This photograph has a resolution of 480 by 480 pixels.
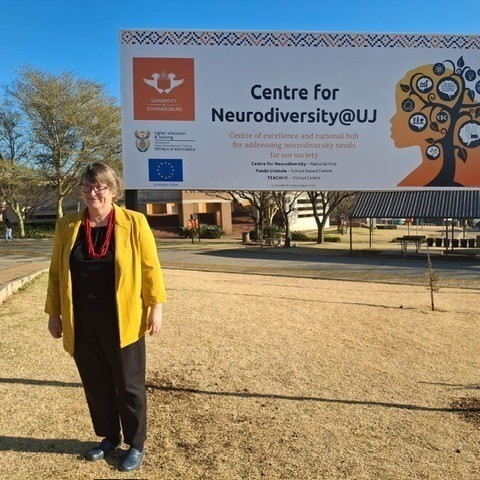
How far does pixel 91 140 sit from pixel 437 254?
24.1m

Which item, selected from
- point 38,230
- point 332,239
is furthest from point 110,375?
point 38,230

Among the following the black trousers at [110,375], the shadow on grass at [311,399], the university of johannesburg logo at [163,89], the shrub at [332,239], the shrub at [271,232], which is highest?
the university of johannesburg logo at [163,89]

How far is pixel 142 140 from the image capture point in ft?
15.6

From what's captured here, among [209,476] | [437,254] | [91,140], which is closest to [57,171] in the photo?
[91,140]

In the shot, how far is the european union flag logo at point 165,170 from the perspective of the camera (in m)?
4.81

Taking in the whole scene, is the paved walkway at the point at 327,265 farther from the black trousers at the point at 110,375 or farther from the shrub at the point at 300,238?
the shrub at the point at 300,238

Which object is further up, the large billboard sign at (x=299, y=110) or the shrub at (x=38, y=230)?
the large billboard sign at (x=299, y=110)

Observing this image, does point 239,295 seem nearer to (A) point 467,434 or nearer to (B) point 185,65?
(B) point 185,65

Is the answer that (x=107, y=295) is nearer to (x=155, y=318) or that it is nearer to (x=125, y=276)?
(x=125, y=276)

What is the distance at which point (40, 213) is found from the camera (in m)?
49.0

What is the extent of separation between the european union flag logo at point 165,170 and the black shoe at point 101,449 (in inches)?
100

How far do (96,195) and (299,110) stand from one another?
8.62ft

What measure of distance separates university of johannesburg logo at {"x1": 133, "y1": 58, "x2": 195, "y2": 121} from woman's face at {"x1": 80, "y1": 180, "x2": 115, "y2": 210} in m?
2.09

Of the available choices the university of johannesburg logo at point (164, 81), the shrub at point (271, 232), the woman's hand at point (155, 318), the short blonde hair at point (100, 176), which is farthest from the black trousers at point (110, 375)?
the shrub at point (271, 232)
